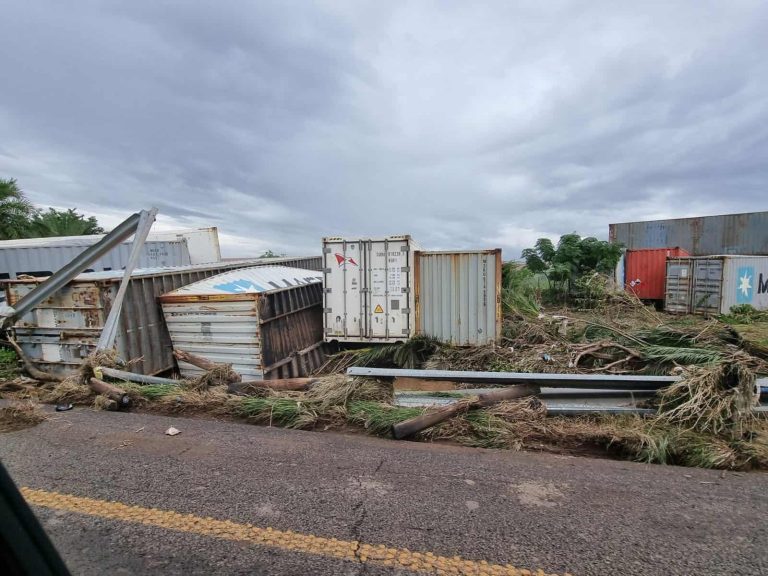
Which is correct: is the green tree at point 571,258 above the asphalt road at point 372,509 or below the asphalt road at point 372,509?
above

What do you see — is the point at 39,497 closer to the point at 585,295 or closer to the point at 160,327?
the point at 160,327

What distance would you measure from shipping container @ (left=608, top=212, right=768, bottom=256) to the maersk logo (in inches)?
346

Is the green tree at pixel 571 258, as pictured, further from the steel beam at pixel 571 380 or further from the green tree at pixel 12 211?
the green tree at pixel 12 211

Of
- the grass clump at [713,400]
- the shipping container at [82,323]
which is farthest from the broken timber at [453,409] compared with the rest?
the shipping container at [82,323]

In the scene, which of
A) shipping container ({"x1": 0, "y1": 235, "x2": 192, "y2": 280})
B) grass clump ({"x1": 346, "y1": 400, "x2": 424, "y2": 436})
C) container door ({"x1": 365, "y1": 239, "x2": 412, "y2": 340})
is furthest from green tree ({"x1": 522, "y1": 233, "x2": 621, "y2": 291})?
shipping container ({"x1": 0, "y1": 235, "x2": 192, "y2": 280})

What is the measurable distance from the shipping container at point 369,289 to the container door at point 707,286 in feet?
41.8

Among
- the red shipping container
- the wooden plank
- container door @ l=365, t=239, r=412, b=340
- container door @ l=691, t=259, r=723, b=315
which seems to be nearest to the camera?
the wooden plank

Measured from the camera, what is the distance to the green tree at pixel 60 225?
76.1 feet

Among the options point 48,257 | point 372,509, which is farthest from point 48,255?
point 372,509

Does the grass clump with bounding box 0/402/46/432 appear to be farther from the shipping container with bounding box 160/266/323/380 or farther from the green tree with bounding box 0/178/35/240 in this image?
the green tree with bounding box 0/178/35/240

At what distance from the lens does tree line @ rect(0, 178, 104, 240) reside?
18547mm

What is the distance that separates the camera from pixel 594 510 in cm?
253

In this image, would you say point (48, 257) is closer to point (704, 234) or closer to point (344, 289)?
point (344, 289)

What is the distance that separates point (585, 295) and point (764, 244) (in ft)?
60.3
